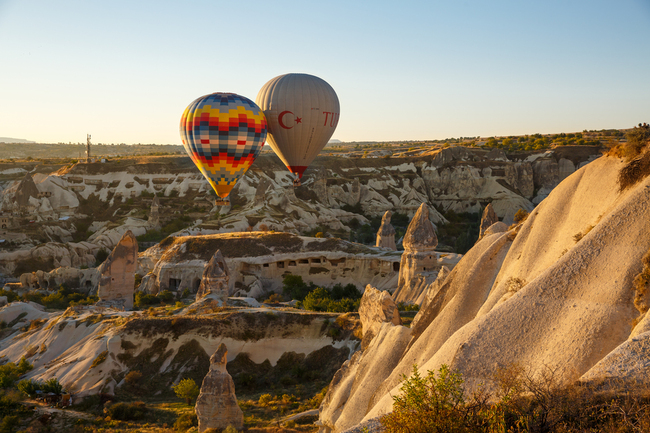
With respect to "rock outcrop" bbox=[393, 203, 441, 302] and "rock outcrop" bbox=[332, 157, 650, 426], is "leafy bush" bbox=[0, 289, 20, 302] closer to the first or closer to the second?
"rock outcrop" bbox=[393, 203, 441, 302]

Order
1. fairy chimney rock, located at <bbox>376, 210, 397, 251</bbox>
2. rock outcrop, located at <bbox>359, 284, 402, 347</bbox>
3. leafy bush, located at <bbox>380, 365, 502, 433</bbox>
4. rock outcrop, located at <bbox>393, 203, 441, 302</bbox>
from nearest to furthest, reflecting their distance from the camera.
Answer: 1. leafy bush, located at <bbox>380, 365, 502, 433</bbox>
2. rock outcrop, located at <bbox>359, 284, 402, 347</bbox>
3. rock outcrop, located at <bbox>393, 203, 441, 302</bbox>
4. fairy chimney rock, located at <bbox>376, 210, 397, 251</bbox>

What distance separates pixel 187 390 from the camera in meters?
20.0

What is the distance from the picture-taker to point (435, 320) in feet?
34.6

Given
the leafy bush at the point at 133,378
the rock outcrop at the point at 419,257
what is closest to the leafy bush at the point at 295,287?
the rock outcrop at the point at 419,257

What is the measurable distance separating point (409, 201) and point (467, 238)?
18810mm

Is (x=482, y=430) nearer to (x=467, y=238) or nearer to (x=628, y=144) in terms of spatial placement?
(x=628, y=144)

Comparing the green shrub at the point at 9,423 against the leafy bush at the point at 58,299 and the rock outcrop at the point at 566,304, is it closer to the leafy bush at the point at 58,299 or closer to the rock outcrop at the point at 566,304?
the rock outcrop at the point at 566,304

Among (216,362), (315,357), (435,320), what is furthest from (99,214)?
(435,320)

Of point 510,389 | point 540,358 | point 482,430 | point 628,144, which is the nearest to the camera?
point 482,430

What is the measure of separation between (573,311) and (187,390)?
1623 cm

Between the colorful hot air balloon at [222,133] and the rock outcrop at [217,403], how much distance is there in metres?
19.3

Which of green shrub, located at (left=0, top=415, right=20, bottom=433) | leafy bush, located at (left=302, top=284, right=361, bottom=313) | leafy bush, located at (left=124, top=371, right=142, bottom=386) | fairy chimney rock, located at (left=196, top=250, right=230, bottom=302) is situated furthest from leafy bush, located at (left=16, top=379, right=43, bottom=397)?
leafy bush, located at (left=302, top=284, right=361, bottom=313)

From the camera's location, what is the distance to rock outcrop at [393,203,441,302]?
92.0 feet

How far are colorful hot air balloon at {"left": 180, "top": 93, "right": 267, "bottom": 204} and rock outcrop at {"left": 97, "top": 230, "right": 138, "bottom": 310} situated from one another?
701 cm
